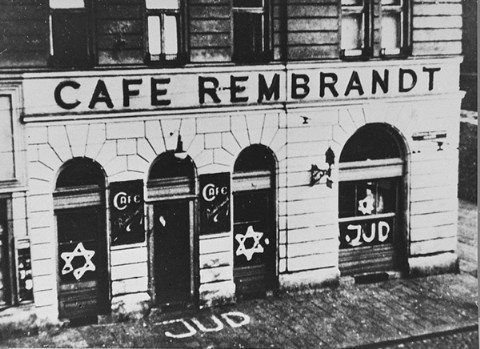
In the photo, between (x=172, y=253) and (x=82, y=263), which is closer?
(x=82, y=263)

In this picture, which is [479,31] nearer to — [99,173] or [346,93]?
[346,93]

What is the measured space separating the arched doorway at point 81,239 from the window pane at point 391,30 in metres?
6.42

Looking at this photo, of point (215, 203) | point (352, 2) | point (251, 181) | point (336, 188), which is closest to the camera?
point (215, 203)

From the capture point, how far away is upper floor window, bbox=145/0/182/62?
41.2 feet

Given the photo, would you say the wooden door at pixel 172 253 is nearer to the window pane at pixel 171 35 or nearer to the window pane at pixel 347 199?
the window pane at pixel 171 35

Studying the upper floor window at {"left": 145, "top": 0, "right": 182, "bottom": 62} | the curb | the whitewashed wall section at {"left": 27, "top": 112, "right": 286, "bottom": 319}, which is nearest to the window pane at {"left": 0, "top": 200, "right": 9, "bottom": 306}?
the whitewashed wall section at {"left": 27, "top": 112, "right": 286, "bottom": 319}

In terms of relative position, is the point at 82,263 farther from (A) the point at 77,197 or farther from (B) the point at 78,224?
(A) the point at 77,197

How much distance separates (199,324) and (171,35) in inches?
212

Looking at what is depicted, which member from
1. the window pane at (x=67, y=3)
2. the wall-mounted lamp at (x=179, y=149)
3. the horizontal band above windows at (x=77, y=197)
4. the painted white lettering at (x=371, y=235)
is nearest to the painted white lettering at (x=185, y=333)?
the horizontal band above windows at (x=77, y=197)

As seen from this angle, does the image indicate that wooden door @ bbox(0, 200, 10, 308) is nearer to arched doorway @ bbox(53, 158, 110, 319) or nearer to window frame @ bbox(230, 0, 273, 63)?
arched doorway @ bbox(53, 158, 110, 319)

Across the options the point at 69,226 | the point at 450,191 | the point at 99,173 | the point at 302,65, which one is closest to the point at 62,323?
the point at 69,226

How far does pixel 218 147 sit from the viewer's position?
523 inches

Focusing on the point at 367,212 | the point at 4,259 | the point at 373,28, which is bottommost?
the point at 4,259

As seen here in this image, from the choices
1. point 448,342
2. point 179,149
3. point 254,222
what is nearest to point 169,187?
point 179,149
